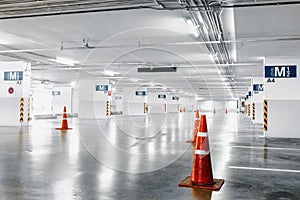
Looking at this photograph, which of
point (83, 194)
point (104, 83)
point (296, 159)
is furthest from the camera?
point (104, 83)

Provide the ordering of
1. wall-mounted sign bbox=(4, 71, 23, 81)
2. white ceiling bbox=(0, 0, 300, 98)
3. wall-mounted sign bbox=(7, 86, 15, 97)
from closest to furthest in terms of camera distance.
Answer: white ceiling bbox=(0, 0, 300, 98)
wall-mounted sign bbox=(4, 71, 23, 81)
wall-mounted sign bbox=(7, 86, 15, 97)

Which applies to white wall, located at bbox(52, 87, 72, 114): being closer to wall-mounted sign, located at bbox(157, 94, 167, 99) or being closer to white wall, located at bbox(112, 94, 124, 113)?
Answer: white wall, located at bbox(112, 94, 124, 113)

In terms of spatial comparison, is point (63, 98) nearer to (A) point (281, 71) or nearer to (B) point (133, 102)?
(B) point (133, 102)

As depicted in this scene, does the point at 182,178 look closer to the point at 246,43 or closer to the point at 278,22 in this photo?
the point at 278,22

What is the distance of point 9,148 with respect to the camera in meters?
7.42

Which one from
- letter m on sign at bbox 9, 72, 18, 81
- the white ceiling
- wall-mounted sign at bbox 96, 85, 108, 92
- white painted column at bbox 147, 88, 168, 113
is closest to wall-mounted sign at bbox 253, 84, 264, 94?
the white ceiling

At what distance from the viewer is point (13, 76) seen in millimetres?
14461

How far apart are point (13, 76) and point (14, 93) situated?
85cm

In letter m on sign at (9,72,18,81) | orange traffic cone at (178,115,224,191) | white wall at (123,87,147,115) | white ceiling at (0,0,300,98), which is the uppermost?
white ceiling at (0,0,300,98)

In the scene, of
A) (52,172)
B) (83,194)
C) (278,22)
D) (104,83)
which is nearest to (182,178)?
(83,194)

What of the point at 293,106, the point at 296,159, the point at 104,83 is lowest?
the point at 296,159

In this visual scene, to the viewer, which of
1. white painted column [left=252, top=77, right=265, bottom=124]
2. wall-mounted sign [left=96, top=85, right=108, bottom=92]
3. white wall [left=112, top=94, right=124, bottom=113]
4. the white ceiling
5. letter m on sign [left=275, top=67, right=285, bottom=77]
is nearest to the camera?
the white ceiling

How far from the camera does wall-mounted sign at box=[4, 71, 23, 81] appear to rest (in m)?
14.3

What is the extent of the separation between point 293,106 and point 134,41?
22.3ft
